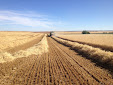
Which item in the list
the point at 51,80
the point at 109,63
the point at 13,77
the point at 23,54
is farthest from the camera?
the point at 23,54

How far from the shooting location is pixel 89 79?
17.4 feet

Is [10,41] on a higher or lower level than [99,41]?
lower

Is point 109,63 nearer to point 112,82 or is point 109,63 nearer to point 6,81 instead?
point 112,82

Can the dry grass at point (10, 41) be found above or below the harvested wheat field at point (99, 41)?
below

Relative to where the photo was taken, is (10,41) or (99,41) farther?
(99,41)

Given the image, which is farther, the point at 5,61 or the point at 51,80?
the point at 5,61

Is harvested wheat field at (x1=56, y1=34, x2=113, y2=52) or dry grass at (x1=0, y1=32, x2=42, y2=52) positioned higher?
harvested wheat field at (x1=56, y1=34, x2=113, y2=52)

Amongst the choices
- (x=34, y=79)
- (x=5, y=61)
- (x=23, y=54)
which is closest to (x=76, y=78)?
(x=34, y=79)

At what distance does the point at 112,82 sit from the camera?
4984 millimetres

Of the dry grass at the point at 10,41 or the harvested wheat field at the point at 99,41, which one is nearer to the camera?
the harvested wheat field at the point at 99,41

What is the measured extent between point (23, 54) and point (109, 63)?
9418mm

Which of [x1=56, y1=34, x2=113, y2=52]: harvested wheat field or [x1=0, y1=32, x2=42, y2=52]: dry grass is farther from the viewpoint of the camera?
[x1=0, y1=32, x2=42, y2=52]: dry grass

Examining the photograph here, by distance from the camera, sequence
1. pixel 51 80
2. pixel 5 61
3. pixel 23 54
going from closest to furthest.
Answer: pixel 51 80
pixel 5 61
pixel 23 54

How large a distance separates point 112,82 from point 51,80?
3362 millimetres
